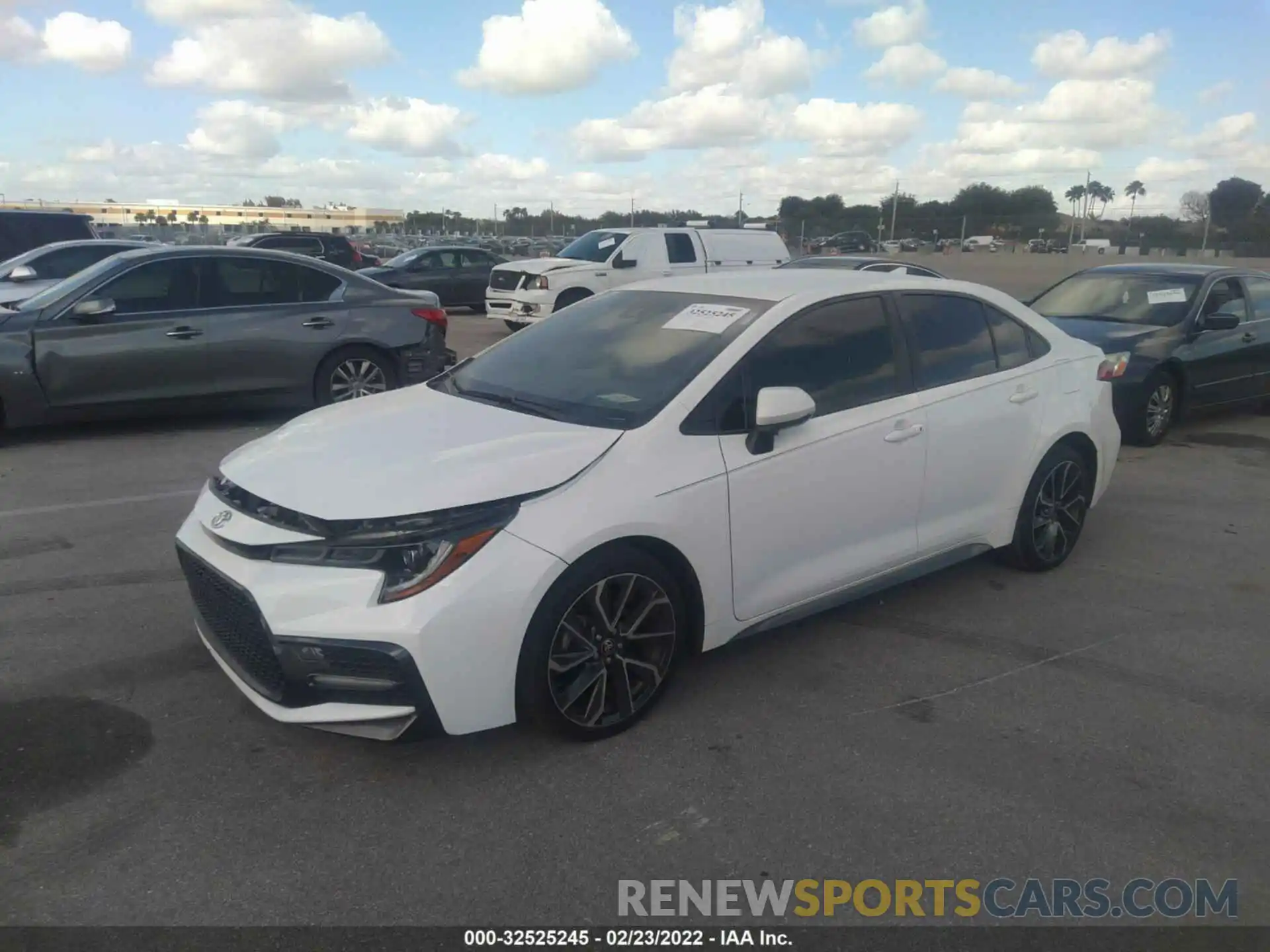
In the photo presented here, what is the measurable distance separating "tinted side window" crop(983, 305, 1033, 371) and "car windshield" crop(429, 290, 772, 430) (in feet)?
5.08

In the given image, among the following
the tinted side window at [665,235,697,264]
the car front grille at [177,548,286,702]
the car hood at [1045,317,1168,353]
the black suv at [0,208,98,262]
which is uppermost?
the black suv at [0,208,98,262]

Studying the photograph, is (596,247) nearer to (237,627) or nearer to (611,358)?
(611,358)

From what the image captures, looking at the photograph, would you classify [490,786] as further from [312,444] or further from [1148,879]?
[1148,879]

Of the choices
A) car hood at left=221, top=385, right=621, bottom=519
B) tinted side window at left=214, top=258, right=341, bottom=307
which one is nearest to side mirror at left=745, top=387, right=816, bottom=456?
car hood at left=221, top=385, right=621, bottom=519

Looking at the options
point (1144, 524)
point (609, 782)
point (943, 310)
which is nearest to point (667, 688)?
point (609, 782)

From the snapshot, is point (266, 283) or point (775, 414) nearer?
point (775, 414)

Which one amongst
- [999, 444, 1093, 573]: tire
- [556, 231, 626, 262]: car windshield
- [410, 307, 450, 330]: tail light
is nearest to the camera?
[999, 444, 1093, 573]: tire

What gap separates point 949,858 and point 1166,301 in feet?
26.8

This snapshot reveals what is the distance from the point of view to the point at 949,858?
3.09 metres

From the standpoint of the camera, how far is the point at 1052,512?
219 inches

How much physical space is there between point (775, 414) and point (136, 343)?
642 centimetres

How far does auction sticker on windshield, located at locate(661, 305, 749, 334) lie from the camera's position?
14.1 feet

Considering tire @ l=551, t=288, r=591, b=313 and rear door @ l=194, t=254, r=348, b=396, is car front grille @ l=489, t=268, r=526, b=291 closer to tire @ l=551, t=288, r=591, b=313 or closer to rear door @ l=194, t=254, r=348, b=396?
tire @ l=551, t=288, r=591, b=313

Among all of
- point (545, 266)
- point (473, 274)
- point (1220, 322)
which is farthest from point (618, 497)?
point (473, 274)
